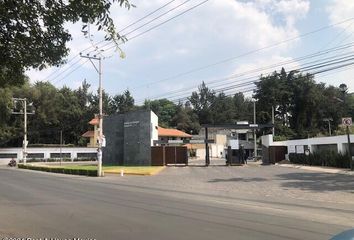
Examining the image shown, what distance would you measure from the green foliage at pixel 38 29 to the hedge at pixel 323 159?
3759 centimetres

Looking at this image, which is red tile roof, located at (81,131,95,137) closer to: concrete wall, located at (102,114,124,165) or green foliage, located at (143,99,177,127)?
green foliage, located at (143,99,177,127)

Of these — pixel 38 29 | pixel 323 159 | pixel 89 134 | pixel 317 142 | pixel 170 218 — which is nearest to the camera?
pixel 38 29

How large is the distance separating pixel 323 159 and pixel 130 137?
24968 mm

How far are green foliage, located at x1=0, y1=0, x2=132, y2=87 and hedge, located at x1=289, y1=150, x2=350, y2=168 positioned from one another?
123ft

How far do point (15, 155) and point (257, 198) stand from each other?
85111mm

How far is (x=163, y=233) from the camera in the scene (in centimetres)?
1152

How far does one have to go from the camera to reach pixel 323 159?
1854 inches

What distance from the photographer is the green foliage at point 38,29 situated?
675cm

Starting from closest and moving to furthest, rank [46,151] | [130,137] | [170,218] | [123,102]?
[170,218] → [130,137] → [46,151] → [123,102]

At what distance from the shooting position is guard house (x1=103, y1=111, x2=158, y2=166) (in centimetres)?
5969

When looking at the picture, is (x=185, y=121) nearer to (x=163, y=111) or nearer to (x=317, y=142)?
(x=163, y=111)

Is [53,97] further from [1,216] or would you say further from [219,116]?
[1,216]

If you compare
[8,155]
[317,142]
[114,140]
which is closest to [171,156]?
[114,140]

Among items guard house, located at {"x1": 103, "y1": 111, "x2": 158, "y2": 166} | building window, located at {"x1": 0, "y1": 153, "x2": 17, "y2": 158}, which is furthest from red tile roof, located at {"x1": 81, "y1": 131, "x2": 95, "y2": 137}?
guard house, located at {"x1": 103, "y1": 111, "x2": 158, "y2": 166}
